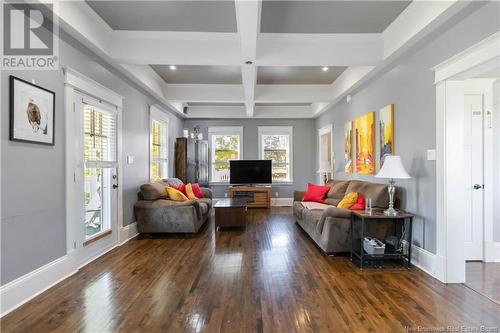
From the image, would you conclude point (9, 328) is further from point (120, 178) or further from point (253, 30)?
point (253, 30)

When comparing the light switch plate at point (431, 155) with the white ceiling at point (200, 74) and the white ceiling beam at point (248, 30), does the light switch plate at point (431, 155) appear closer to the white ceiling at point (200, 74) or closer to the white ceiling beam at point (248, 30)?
the white ceiling beam at point (248, 30)

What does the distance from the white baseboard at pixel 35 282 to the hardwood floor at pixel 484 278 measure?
13.7 ft

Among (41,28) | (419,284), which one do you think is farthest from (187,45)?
(419,284)

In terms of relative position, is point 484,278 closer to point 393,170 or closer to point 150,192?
point 393,170

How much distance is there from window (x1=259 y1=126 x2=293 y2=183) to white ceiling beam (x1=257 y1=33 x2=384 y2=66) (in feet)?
14.2

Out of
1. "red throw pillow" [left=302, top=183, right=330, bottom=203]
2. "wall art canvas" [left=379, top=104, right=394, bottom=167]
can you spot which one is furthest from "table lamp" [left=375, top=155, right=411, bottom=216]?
"red throw pillow" [left=302, top=183, right=330, bottom=203]

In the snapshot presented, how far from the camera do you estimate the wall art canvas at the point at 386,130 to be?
144 inches

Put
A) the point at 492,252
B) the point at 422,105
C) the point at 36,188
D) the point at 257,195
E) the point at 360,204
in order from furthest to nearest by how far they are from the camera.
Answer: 1. the point at 257,195
2. the point at 360,204
3. the point at 492,252
4. the point at 422,105
5. the point at 36,188

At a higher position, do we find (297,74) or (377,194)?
(297,74)

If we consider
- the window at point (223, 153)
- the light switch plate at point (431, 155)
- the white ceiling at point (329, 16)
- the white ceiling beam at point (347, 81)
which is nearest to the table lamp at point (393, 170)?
the light switch plate at point (431, 155)

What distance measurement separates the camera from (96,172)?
11.4 feet

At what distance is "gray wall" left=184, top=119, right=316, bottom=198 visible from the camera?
789 centimetres

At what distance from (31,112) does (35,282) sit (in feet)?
5.20

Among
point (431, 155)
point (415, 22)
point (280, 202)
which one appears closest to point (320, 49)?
point (415, 22)
